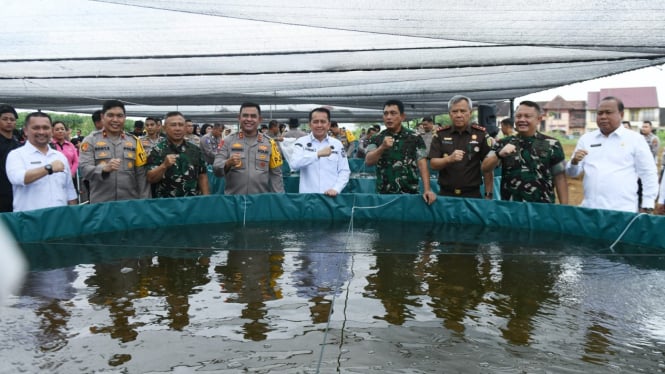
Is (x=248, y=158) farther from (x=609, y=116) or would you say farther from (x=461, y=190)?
(x=609, y=116)

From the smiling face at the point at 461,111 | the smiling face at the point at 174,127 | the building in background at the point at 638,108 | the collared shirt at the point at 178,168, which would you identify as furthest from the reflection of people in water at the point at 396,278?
the building in background at the point at 638,108

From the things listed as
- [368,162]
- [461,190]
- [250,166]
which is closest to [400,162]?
[368,162]

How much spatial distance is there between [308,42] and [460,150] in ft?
8.70

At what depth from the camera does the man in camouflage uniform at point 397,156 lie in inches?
194

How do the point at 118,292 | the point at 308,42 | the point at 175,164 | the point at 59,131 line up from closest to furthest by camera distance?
the point at 118,292, the point at 175,164, the point at 308,42, the point at 59,131

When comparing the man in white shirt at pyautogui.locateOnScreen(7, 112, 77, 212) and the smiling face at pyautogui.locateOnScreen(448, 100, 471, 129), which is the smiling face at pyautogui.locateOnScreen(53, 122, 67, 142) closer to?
the man in white shirt at pyautogui.locateOnScreen(7, 112, 77, 212)

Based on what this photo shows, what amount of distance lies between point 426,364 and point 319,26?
166 inches

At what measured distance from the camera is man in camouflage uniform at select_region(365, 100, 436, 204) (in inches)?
194

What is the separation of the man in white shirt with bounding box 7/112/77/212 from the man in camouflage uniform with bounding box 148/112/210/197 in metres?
0.76

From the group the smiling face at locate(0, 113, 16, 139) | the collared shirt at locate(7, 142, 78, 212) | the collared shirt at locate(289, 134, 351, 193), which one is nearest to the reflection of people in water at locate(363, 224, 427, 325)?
the collared shirt at locate(289, 134, 351, 193)

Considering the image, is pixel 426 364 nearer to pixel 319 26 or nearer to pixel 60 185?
pixel 60 185

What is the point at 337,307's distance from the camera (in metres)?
2.75

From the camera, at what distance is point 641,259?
3672 millimetres

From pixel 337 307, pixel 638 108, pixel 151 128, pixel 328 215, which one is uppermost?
pixel 638 108
